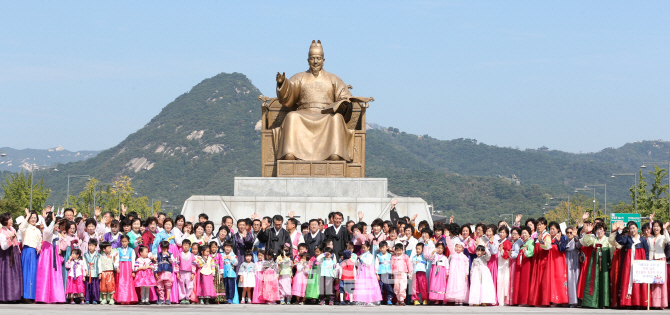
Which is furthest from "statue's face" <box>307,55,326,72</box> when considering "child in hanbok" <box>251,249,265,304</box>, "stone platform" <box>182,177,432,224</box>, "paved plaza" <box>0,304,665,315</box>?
"paved plaza" <box>0,304,665,315</box>

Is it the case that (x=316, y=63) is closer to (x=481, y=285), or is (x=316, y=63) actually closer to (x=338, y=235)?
(x=338, y=235)

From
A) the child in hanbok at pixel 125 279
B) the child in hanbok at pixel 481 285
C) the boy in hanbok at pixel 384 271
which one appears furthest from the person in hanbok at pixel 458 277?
the child in hanbok at pixel 125 279

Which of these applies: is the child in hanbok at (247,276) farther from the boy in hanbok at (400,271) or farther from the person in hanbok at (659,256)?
the person in hanbok at (659,256)

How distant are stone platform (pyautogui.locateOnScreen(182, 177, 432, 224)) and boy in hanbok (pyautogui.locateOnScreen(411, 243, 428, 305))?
4.06 meters

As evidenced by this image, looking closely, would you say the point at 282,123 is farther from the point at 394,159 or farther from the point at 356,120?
the point at 394,159

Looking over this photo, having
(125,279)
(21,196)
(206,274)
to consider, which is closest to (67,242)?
(125,279)

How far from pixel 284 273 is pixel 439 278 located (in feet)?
7.35

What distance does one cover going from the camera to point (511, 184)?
85.2 m

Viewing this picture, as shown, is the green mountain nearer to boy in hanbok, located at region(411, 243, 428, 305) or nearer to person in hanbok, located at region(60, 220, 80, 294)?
person in hanbok, located at region(60, 220, 80, 294)

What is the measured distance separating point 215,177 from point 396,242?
226 ft

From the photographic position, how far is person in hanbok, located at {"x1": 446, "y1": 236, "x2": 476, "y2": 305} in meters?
11.7

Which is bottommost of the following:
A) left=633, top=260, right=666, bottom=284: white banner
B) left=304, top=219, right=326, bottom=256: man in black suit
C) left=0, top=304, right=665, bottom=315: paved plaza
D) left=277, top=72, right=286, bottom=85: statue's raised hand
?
left=0, top=304, right=665, bottom=315: paved plaza

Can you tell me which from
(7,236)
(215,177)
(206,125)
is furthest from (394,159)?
(7,236)

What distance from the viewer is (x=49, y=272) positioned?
1141 centimetres
